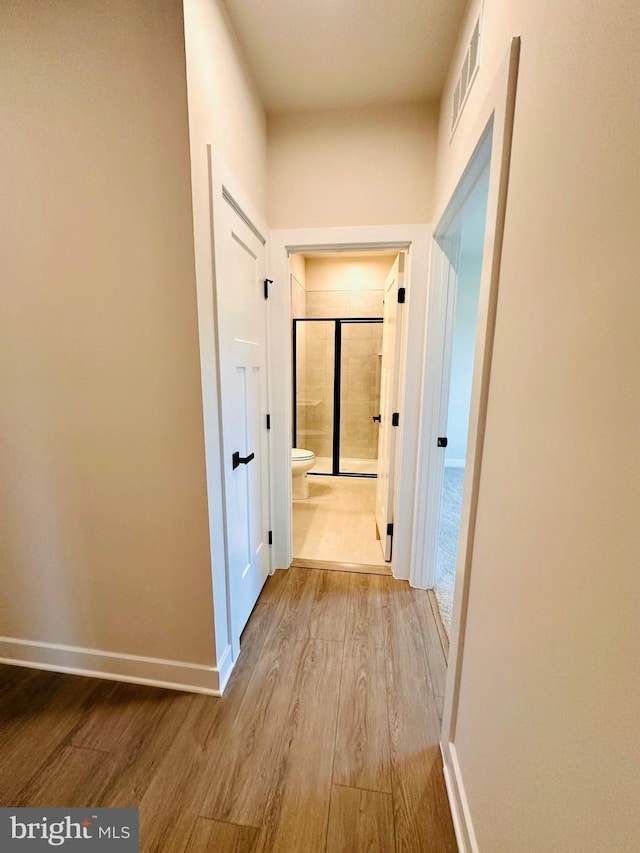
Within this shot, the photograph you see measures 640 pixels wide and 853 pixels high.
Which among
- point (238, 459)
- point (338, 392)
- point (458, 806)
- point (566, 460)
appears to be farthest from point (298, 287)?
point (458, 806)

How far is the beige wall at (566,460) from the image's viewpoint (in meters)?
0.44

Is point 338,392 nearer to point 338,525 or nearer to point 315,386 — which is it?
point 315,386

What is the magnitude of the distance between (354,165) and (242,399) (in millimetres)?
1366

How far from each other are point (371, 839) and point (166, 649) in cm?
92

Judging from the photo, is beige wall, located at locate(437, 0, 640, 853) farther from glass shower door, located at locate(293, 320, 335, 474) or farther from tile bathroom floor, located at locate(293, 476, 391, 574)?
glass shower door, located at locate(293, 320, 335, 474)

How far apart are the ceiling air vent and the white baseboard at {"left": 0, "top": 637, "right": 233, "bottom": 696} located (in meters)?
2.33

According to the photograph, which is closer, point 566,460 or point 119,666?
point 566,460

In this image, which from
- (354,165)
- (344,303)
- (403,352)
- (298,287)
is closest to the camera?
(354,165)

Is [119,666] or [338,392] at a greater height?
[338,392]

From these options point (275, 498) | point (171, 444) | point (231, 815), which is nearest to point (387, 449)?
point (275, 498)

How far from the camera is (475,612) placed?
3.10 ft

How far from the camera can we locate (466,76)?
1.21m

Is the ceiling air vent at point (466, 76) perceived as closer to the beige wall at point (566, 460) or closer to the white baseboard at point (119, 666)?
the beige wall at point (566, 460)

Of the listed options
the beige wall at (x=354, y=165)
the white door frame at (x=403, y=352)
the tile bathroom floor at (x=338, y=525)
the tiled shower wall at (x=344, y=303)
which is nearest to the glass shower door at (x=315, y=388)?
the tiled shower wall at (x=344, y=303)
